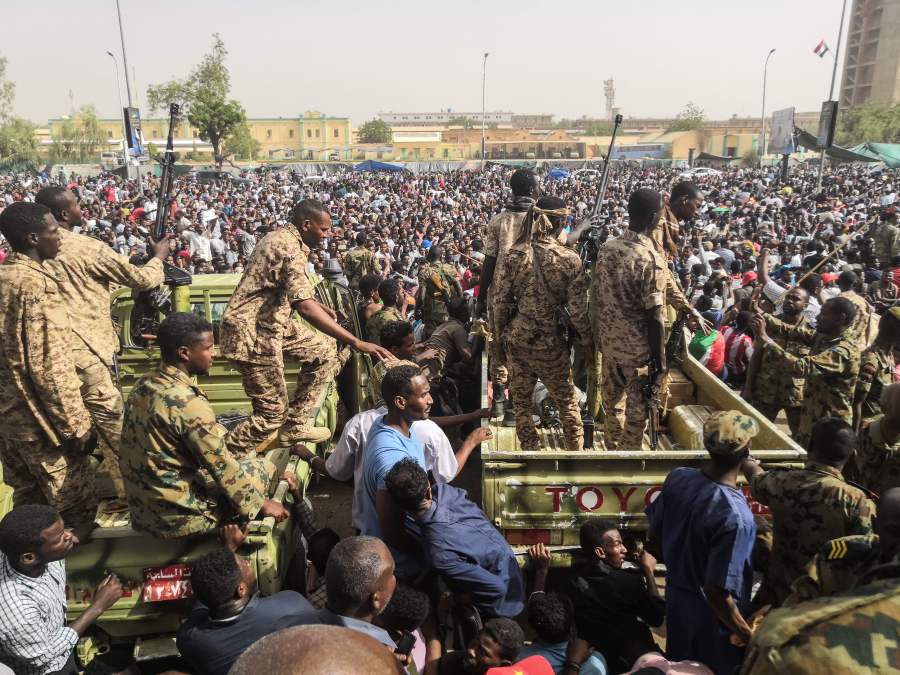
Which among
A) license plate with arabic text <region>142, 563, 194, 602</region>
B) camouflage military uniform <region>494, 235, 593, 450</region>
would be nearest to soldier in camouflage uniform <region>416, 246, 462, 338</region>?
camouflage military uniform <region>494, 235, 593, 450</region>

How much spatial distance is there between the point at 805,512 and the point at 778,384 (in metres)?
2.63

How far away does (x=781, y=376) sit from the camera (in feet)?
15.9

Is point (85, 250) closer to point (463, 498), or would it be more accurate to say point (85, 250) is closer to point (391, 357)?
point (391, 357)

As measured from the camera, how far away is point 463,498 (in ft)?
9.75

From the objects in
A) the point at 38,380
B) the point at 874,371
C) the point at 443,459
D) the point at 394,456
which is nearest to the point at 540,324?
the point at 443,459

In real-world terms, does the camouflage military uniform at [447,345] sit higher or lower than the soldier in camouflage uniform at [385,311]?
lower

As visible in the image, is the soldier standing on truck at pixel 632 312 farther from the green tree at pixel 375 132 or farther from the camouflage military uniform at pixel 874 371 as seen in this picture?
the green tree at pixel 375 132

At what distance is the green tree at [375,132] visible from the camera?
3738 inches

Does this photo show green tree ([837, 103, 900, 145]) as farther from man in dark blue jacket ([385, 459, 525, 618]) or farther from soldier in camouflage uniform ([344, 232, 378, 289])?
man in dark blue jacket ([385, 459, 525, 618])

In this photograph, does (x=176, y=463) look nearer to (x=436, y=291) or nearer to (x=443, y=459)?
(x=443, y=459)

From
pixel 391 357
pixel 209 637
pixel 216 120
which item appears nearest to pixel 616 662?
pixel 209 637

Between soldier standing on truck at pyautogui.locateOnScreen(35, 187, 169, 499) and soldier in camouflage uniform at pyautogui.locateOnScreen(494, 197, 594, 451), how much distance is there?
2487 mm

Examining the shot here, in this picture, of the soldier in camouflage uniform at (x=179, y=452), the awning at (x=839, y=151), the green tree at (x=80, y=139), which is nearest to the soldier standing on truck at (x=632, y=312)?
the soldier in camouflage uniform at (x=179, y=452)

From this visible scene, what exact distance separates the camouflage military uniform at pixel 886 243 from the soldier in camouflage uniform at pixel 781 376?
7775 millimetres
